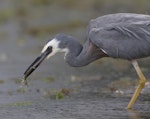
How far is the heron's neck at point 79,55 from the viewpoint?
34.4 ft

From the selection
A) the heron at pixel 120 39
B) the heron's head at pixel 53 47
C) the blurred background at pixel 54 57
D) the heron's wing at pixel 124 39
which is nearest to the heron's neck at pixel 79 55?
the heron at pixel 120 39

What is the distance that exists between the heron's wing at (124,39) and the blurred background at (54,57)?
4.68 ft

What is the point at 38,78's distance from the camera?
13531 mm

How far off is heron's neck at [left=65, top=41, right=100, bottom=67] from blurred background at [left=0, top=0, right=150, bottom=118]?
0.80 m

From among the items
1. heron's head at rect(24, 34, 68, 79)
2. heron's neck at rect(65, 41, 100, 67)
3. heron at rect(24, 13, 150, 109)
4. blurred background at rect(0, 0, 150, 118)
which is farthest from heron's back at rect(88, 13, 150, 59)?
blurred background at rect(0, 0, 150, 118)

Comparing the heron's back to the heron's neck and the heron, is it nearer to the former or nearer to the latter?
the heron

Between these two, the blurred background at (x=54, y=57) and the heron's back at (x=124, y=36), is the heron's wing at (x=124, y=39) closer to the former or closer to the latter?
the heron's back at (x=124, y=36)

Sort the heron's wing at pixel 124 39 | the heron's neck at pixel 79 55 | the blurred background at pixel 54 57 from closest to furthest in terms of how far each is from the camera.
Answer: the heron's wing at pixel 124 39 → the heron's neck at pixel 79 55 → the blurred background at pixel 54 57

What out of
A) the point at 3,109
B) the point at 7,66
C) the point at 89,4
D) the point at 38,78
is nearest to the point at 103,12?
the point at 89,4

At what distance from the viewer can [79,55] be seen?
10.6m

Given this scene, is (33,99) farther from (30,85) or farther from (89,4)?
(89,4)

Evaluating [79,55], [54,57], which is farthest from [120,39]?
[54,57]

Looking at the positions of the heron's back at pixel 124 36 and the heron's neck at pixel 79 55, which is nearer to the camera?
the heron's back at pixel 124 36

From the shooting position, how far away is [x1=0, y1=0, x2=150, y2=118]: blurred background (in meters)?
12.1
